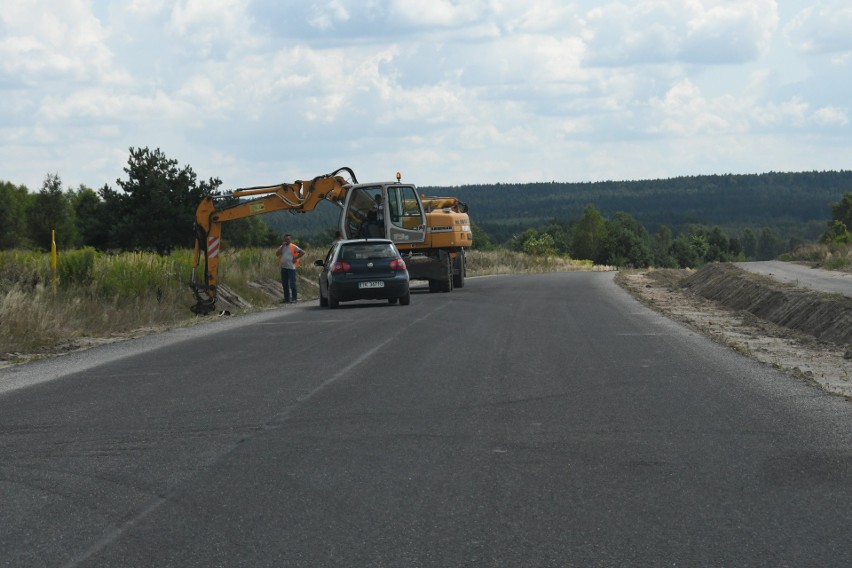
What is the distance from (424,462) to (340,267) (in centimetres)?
1972

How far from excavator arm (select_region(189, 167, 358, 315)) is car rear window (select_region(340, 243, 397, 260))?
2.39 m

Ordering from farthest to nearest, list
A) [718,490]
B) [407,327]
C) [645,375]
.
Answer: [407,327] → [645,375] → [718,490]

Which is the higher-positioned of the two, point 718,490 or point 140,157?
point 140,157

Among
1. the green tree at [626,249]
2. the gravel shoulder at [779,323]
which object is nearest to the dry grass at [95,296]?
the gravel shoulder at [779,323]

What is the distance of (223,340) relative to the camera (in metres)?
19.1

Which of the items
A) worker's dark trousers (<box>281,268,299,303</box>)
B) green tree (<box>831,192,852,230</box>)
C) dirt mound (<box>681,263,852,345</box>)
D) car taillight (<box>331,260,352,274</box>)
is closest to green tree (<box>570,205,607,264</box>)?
green tree (<box>831,192,852,230</box>)

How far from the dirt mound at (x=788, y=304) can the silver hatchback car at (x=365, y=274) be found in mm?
8053

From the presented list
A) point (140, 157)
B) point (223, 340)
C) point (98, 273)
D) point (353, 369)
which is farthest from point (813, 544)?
point (140, 157)

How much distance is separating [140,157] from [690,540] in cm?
7036

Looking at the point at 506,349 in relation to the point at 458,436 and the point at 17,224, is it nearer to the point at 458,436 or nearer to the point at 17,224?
the point at 458,436

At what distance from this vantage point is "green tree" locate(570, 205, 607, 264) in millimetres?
175500

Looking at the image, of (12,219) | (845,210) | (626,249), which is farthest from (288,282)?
(626,249)

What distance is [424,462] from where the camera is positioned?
8.19 metres

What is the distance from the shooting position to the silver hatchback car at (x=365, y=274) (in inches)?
1089
